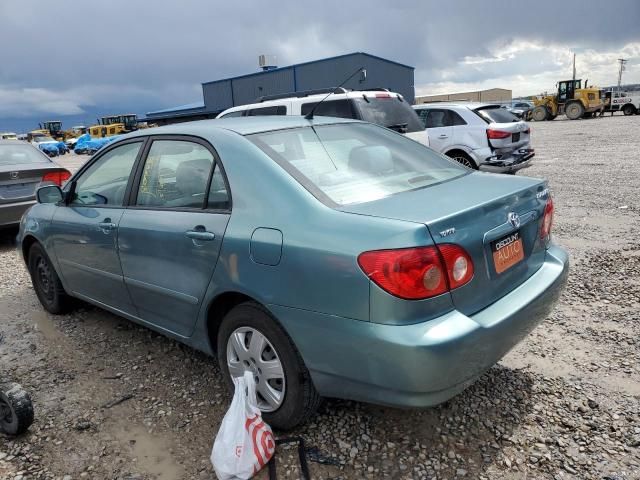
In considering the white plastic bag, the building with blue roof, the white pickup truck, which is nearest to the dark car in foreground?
the white plastic bag

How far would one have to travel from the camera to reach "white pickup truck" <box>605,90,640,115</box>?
3581 centimetres

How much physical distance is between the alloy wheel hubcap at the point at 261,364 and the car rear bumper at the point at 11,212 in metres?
5.76

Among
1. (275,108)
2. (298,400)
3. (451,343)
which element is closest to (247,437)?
(298,400)

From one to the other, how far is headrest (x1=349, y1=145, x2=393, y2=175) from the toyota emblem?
28.8 inches

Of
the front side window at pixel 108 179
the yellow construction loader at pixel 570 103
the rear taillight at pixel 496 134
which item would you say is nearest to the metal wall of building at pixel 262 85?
the yellow construction loader at pixel 570 103

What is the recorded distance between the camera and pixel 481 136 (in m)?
9.39

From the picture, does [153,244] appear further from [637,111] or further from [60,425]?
[637,111]

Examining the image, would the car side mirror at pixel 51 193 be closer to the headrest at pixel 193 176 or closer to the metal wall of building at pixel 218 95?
the headrest at pixel 193 176

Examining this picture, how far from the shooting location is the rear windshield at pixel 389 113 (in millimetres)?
7375

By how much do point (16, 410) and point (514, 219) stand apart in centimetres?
271

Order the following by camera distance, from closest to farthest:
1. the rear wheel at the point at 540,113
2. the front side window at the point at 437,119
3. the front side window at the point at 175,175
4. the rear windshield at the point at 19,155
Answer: the front side window at the point at 175,175 < the rear windshield at the point at 19,155 < the front side window at the point at 437,119 < the rear wheel at the point at 540,113

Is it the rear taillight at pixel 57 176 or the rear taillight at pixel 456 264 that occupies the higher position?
the rear taillight at pixel 57 176

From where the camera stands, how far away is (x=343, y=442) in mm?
2607

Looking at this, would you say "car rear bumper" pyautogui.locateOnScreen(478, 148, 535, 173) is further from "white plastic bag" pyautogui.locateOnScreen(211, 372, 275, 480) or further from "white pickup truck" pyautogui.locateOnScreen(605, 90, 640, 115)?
"white pickup truck" pyautogui.locateOnScreen(605, 90, 640, 115)
